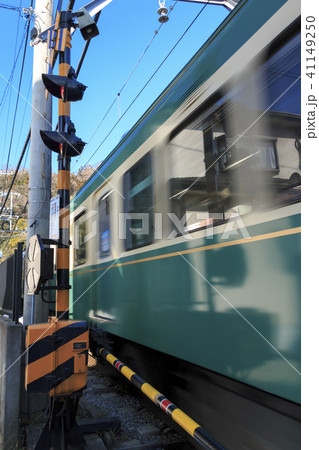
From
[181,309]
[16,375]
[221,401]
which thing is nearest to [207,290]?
[181,309]

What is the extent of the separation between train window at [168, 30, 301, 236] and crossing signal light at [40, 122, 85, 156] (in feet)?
3.39

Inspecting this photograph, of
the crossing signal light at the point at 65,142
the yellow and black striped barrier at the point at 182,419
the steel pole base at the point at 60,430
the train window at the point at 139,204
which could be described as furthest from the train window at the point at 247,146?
the steel pole base at the point at 60,430

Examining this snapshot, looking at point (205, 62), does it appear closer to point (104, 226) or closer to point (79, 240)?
point (104, 226)

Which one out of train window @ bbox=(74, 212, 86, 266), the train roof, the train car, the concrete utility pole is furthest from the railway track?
the train roof

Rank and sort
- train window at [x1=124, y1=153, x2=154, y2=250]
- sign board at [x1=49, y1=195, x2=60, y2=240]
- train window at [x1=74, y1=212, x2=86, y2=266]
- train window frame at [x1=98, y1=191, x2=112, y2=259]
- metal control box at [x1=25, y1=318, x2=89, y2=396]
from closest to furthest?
1. metal control box at [x1=25, y1=318, x2=89, y2=396]
2. sign board at [x1=49, y1=195, x2=60, y2=240]
3. train window at [x1=124, y1=153, x2=154, y2=250]
4. train window frame at [x1=98, y1=191, x2=112, y2=259]
5. train window at [x1=74, y1=212, x2=86, y2=266]

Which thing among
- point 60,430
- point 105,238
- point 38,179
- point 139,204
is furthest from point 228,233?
point 38,179

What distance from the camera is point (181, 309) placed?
9.08 ft

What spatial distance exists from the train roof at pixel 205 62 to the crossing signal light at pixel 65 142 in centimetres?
62

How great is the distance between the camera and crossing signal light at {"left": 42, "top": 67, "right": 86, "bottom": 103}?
337 cm

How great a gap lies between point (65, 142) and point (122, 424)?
8.80 feet

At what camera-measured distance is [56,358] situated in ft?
9.87

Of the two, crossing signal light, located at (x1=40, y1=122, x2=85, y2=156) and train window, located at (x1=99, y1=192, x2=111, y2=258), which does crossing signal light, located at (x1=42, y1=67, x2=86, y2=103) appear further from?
train window, located at (x1=99, y1=192, x2=111, y2=258)

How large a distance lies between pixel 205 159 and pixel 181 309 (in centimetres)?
104
